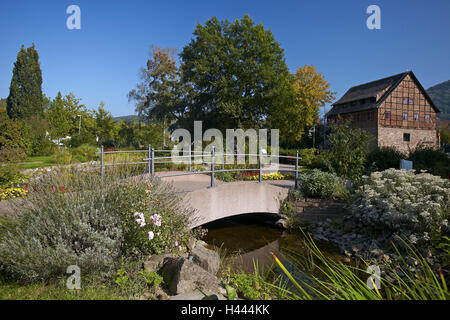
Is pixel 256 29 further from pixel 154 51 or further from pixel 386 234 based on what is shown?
pixel 386 234

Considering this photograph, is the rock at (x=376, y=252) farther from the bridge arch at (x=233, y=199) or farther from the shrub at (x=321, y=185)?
the bridge arch at (x=233, y=199)

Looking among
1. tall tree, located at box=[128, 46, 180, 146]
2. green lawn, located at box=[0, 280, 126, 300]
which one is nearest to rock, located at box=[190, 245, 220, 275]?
green lawn, located at box=[0, 280, 126, 300]

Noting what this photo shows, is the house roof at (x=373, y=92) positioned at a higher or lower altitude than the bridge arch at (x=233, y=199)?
higher

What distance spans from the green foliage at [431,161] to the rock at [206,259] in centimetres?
1036

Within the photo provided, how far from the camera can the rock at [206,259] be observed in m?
4.61

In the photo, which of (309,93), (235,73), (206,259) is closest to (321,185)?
(206,259)

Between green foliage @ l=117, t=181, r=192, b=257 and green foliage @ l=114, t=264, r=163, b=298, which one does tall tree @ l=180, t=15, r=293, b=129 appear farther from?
green foliage @ l=114, t=264, r=163, b=298

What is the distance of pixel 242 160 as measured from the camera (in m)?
14.4

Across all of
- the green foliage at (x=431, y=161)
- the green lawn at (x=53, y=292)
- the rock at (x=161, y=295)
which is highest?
the green foliage at (x=431, y=161)

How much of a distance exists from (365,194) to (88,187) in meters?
7.18

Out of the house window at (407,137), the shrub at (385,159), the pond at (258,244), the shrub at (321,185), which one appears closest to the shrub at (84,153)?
the pond at (258,244)

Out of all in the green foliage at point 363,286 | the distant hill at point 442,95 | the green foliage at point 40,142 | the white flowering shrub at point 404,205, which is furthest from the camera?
the distant hill at point 442,95

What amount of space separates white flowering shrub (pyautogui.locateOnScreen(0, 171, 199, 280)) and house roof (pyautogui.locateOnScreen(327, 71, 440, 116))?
3322cm

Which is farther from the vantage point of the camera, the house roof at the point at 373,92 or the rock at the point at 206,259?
the house roof at the point at 373,92
